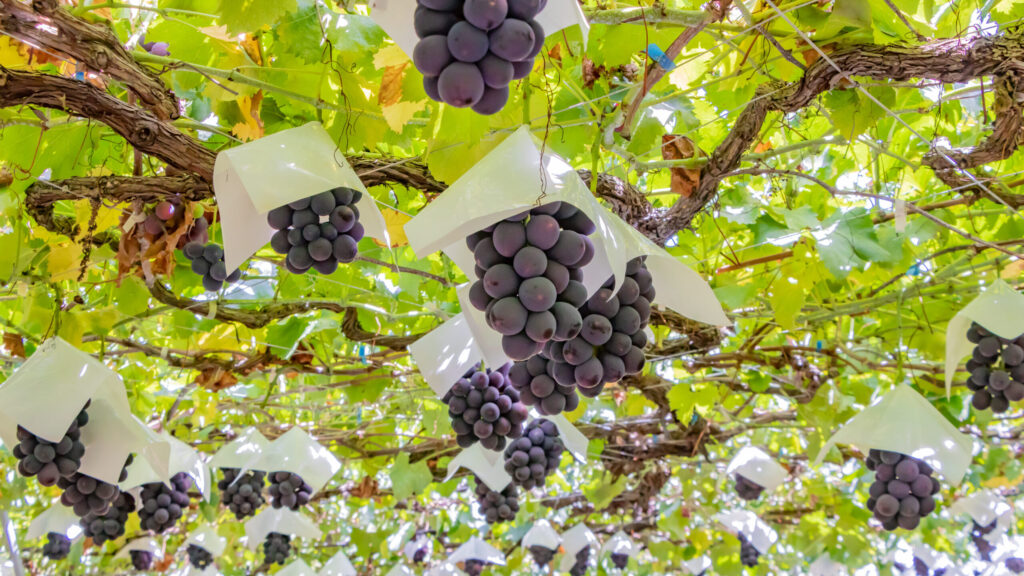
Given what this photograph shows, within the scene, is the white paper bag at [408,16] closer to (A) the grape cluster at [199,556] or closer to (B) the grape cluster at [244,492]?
(B) the grape cluster at [244,492]

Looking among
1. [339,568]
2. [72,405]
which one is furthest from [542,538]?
[72,405]

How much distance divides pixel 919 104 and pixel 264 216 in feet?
5.16

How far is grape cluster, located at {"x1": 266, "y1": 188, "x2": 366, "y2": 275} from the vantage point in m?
1.13

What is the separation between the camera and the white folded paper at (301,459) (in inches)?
93.7

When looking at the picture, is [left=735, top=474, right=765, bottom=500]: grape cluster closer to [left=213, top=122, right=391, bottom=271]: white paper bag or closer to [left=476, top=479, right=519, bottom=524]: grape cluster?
[left=476, top=479, right=519, bottom=524]: grape cluster

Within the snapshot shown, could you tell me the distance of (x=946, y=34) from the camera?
154 cm

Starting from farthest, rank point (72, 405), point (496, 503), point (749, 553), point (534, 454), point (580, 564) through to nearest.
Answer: point (580, 564)
point (749, 553)
point (496, 503)
point (534, 454)
point (72, 405)

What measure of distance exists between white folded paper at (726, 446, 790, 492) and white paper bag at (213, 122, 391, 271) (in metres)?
2.65

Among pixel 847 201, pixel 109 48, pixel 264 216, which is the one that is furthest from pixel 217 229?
pixel 847 201

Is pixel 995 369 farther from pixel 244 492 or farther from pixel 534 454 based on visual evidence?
pixel 244 492

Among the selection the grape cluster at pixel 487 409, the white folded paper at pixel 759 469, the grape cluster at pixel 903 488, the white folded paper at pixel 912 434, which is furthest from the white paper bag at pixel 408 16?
the white folded paper at pixel 759 469

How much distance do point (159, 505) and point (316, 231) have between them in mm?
2191

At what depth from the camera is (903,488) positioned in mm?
1981

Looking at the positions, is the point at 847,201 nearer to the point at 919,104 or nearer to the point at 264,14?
the point at 919,104
